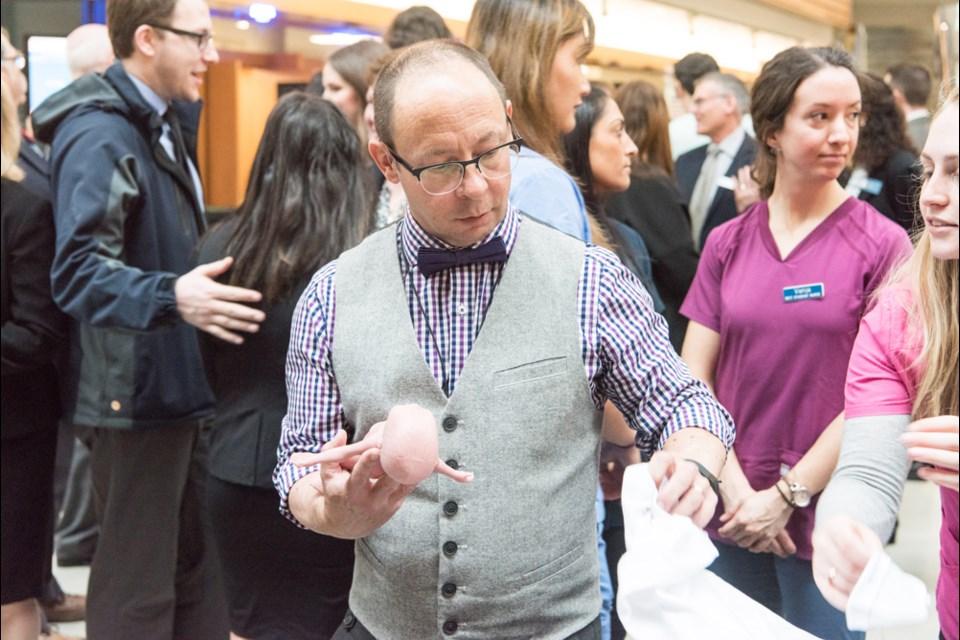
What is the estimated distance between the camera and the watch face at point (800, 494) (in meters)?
2.34

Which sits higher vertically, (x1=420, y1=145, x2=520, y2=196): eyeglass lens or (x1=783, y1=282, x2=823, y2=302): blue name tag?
(x1=420, y1=145, x2=520, y2=196): eyeglass lens

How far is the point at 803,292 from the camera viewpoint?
2.41 meters

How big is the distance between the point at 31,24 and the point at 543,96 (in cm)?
432

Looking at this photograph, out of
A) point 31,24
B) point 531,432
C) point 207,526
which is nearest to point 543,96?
point 531,432

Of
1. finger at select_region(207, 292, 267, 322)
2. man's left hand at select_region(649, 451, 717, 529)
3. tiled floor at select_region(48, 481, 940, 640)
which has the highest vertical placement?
finger at select_region(207, 292, 267, 322)

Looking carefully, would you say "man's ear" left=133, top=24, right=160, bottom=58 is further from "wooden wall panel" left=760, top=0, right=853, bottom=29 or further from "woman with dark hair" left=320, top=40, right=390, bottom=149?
"wooden wall panel" left=760, top=0, right=853, bottom=29

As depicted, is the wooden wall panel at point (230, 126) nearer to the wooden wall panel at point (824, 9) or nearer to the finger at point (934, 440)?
the finger at point (934, 440)

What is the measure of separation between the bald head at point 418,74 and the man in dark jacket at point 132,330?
1234 millimetres

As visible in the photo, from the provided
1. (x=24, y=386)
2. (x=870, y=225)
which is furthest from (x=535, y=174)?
(x=24, y=386)

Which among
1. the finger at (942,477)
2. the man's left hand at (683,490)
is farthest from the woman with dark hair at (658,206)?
the finger at (942,477)

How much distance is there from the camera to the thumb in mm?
2471

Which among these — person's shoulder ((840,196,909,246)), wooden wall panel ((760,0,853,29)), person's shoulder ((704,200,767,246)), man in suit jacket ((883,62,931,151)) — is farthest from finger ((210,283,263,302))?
wooden wall panel ((760,0,853,29))

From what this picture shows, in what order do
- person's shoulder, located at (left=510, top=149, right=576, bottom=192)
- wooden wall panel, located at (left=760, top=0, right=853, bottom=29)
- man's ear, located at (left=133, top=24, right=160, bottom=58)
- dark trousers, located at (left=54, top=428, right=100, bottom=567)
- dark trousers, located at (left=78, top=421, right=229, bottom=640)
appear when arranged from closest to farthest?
1. person's shoulder, located at (left=510, top=149, right=576, bottom=192)
2. dark trousers, located at (left=78, top=421, right=229, bottom=640)
3. man's ear, located at (left=133, top=24, right=160, bottom=58)
4. dark trousers, located at (left=54, top=428, right=100, bottom=567)
5. wooden wall panel, located at (left=760, top=0, right=853, bottom=29)

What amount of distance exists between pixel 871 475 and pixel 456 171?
27.6 inches
